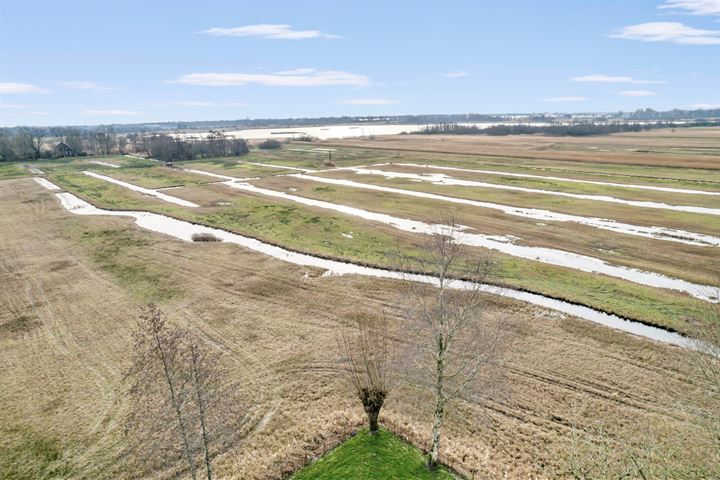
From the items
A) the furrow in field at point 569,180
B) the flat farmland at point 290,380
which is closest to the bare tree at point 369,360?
the flat farmland at point 290,380

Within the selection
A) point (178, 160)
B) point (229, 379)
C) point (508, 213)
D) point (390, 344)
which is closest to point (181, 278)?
point (229, 379)

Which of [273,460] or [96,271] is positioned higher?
[96,271]

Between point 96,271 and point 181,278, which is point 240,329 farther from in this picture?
point 96,271

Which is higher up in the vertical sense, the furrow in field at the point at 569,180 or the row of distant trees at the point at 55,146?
the row of distant trees at the point at 55,146

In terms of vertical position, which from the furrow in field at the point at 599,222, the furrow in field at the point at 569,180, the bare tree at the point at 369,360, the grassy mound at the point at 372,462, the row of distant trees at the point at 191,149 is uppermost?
the row of distant trees at the point at 191,149

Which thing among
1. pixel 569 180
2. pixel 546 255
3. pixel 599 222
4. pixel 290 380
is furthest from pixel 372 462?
pixel 569 180

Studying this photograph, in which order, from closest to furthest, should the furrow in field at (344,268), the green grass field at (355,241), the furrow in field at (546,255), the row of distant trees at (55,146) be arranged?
the furrow in field at (344,268) → the green grass field at (355,241) → the furrow in field at (546,255) → the row of distant trees at (55,146)

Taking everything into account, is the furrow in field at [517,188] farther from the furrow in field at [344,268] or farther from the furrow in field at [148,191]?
the furrow in field at [148,191]
